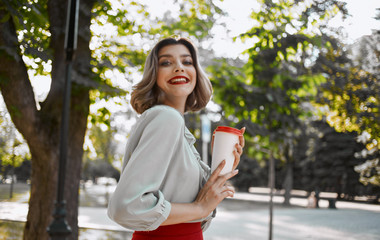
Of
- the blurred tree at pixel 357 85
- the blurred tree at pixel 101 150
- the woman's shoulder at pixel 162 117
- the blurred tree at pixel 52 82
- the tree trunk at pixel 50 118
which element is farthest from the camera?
the blurred tree at pixel 101 150

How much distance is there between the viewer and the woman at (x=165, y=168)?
1.37 meters

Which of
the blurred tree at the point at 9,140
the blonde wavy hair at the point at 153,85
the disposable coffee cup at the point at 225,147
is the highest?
the blonde wavy hair at the point at 153,85

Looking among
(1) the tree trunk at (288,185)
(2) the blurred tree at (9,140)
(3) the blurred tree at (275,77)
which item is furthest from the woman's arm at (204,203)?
(1) the tree trunk at (288,185)

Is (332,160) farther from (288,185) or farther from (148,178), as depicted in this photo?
(148,178)

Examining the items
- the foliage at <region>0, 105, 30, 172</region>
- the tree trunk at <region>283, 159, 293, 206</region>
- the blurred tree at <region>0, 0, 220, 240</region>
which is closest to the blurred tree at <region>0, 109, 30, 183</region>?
the foliage at <region>0, 105, 30, 172</region>

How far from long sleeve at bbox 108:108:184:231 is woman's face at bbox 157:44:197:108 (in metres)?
0.35

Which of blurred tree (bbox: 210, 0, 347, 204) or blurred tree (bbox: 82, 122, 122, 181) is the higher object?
blurred tree (bbox: 210, 0, 347, 204)

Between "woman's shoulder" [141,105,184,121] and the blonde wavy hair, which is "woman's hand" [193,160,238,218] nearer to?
"woman's shoulder" [141,105,184,121]

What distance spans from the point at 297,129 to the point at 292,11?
3.44m

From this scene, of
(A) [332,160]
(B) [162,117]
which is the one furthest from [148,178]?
(A) [332,160]

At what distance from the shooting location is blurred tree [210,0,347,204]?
18.5 feet

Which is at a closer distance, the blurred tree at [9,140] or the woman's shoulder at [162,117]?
the woman's shoulder at [162,117]

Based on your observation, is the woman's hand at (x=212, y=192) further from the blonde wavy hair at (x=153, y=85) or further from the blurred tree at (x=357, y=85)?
the blurred tree at (x=357, y=85)

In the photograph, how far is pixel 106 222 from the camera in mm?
14453
